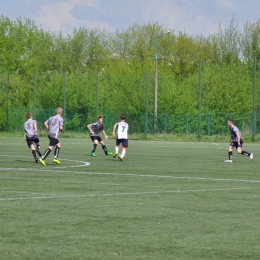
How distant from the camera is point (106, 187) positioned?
54.8ft

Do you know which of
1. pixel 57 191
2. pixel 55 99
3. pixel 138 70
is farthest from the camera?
pixel 138 70

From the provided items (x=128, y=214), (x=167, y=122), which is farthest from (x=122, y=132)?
(x=167, y=122)

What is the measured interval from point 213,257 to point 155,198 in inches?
240

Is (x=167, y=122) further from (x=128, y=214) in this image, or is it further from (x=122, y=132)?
(x=128, y=214)

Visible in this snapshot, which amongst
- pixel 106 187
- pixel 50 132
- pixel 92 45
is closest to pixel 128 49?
pixel 92 45

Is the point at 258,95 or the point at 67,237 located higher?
the point at 258,95

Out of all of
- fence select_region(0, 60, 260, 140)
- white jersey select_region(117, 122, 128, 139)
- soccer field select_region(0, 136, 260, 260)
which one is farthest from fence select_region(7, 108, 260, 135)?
soccer field select_region(0, 136, 260, 260)

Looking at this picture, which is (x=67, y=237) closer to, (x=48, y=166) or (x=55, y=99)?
(x=48, y=166)

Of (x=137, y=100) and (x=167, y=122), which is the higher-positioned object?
→ (x=137, y=100)

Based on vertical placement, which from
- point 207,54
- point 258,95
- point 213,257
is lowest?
point 213,257

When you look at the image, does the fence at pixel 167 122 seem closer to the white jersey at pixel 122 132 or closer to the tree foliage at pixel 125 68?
the tree foliage at pixel 125 68

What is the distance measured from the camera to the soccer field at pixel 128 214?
882 centimetres

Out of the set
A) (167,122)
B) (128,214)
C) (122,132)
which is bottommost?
(128,214)

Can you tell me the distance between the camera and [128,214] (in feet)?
39.2
